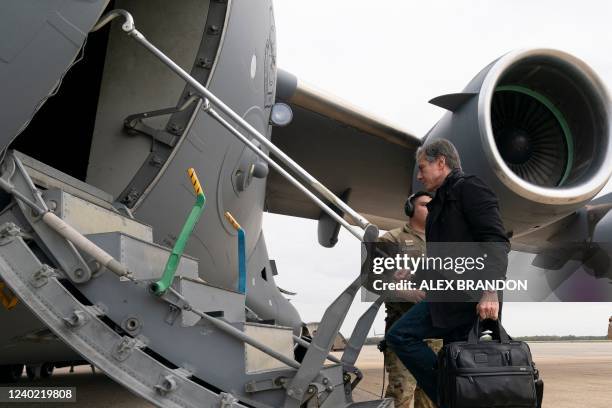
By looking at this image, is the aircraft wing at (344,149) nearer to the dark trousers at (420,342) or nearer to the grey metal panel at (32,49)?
the dark trousers at (420,342)

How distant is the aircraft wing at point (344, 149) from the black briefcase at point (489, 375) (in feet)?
14.8

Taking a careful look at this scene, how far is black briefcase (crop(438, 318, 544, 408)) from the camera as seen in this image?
2514mm

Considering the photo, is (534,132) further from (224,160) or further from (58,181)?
(58,181)

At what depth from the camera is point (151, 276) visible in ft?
9.51

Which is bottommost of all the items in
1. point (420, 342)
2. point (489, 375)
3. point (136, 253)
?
point (489, 375)

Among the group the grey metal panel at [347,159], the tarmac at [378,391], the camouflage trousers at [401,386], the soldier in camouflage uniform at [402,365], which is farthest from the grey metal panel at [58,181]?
the grey metal panel at [347,159]

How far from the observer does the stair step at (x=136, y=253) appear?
8.64 feet

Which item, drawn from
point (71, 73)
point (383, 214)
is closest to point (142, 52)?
point (71, 73)

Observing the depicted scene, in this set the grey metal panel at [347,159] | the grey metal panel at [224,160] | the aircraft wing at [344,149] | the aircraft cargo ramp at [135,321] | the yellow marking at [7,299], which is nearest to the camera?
the aircraft cargo ramp at [135,321]

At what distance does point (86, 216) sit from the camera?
9.24 ft

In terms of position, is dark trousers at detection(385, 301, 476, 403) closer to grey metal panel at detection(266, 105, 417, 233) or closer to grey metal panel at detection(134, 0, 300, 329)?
grey metal panel at detection(134, 0, 300, 329)

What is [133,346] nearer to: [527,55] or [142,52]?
[142,52]

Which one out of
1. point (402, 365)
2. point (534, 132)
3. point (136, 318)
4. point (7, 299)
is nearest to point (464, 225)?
point (402, 365)

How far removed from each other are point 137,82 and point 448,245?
2232mm
